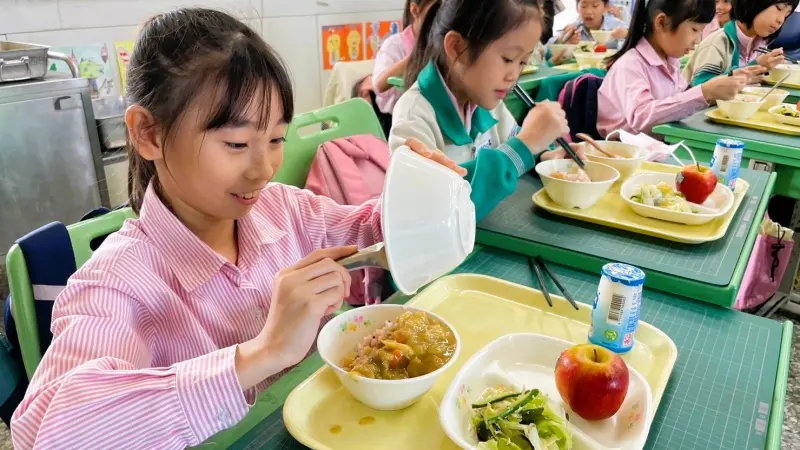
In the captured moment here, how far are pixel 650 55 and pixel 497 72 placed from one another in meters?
1.22

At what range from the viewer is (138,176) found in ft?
3.06

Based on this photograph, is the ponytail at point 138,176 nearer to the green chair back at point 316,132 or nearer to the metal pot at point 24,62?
the green chair back at point 316,132

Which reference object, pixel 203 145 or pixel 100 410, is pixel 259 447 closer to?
pixel 100 410

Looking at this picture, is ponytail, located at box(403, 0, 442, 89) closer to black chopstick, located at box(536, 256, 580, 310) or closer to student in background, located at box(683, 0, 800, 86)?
black chopstick, located at box(536, 256, 580, 310)

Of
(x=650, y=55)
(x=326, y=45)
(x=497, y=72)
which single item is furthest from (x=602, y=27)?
(x=497, y=72)

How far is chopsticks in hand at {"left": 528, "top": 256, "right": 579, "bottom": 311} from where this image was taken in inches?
39.0

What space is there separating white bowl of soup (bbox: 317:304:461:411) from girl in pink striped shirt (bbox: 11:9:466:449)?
0.07 meters

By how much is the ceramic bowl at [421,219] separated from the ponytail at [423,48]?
0.91 m

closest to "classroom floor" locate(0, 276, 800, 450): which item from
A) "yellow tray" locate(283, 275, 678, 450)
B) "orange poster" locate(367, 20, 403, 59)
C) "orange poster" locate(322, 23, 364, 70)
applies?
"yellow tray" locate(283, 275, 678, 450)

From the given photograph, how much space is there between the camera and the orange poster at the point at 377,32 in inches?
179

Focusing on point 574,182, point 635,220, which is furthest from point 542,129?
point 635,220

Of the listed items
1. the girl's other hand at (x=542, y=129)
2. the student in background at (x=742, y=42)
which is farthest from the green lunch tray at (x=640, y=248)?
the student in background at (x=742, y=42)

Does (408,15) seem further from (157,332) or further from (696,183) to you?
(157,332)

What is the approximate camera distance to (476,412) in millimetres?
704
